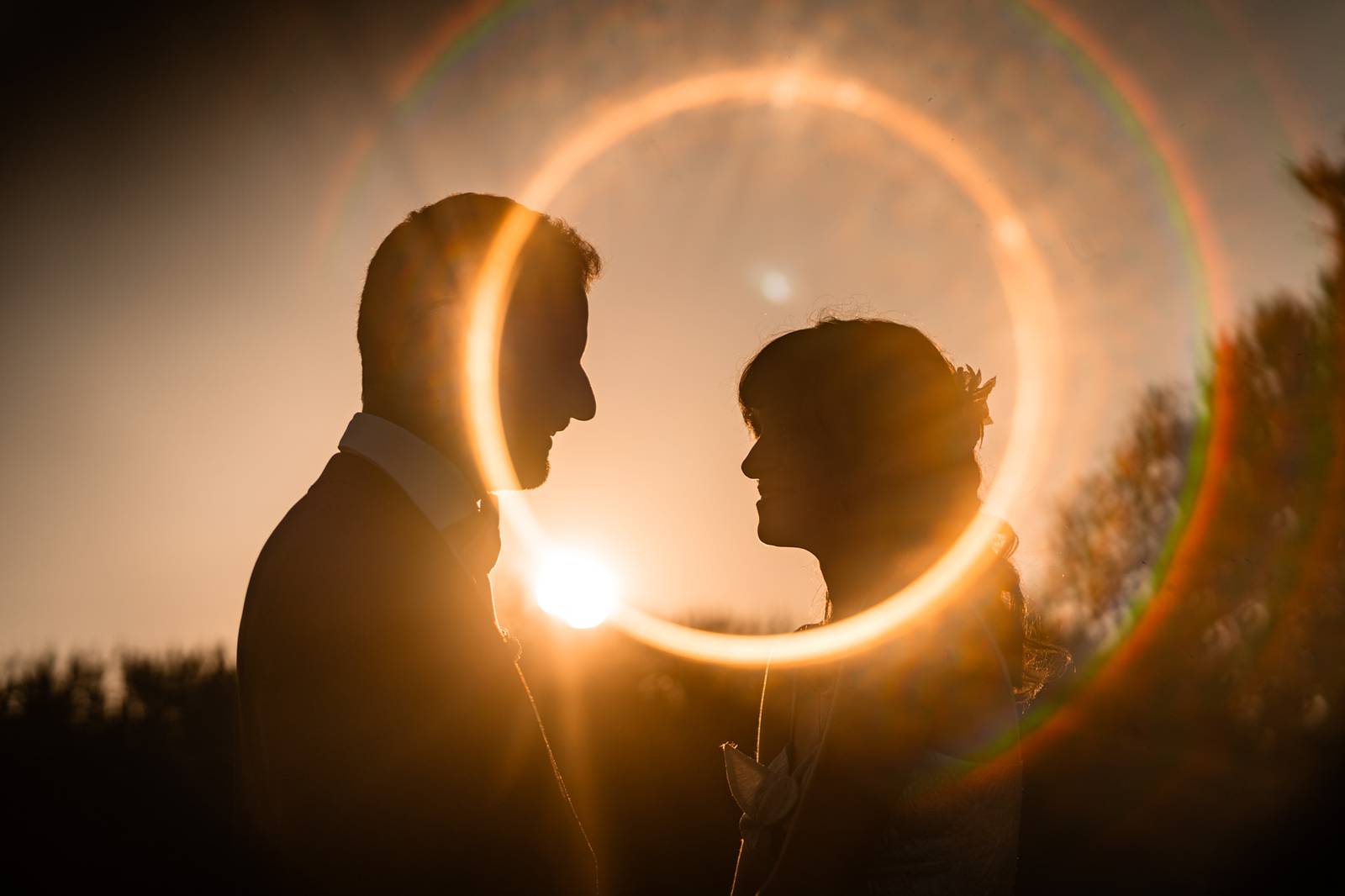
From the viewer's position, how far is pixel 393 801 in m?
2.14

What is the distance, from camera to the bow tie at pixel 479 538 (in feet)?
8.45

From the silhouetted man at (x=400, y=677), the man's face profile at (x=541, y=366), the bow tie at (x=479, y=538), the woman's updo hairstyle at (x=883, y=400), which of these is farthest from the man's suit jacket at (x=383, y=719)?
the woman's updo hairstyle at (x=883, y=400)

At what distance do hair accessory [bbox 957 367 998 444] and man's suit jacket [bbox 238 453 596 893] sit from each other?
2243 mm

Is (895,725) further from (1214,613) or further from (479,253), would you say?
(1214,613)

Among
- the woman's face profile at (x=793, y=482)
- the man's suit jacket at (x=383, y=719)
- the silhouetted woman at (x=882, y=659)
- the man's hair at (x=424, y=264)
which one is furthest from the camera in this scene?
the woman's face profile at (x=793, y=482)

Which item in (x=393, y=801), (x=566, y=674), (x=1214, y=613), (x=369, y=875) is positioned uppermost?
(x=1214, y=613)

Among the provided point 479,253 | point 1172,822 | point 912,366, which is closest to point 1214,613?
point 1172,822

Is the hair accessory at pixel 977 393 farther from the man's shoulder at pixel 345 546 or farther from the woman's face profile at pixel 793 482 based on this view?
the man's shoulder at pixel 345 546

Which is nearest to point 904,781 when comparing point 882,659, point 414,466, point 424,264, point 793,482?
point 882,659

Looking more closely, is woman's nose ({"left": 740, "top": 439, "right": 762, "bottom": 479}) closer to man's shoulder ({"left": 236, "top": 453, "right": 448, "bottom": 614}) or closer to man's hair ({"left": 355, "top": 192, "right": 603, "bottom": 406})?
man's hair ({"left": 355, "top": 192, "right": 603, "bottom": 406})

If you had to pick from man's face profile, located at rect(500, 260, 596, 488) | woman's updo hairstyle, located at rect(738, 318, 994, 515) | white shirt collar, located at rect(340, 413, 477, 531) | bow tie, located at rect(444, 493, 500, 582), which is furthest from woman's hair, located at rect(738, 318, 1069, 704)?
white shirt collar, located at rect(340, 413, 477, 531)

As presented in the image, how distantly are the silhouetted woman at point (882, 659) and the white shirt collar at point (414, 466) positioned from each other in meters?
1.25

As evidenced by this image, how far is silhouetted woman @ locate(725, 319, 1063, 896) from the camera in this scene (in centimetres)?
260

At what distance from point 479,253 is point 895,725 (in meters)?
1.91
